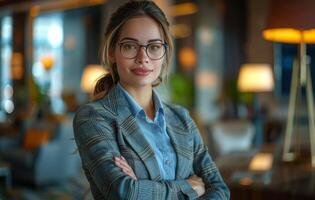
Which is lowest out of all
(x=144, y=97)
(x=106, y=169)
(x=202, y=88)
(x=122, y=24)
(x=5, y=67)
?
(x=202, y=88)

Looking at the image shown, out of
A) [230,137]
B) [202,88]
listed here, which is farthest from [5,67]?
[230,137]

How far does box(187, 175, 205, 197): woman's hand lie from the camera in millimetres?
1453

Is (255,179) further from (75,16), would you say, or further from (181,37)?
(75,16)

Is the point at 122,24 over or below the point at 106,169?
over

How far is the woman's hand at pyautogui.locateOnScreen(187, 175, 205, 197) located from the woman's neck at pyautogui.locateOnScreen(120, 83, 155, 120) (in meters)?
0.23

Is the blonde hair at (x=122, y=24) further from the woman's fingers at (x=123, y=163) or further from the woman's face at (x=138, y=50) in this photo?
the woman's fingers at (x=123, y=163)

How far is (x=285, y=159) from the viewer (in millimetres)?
3338

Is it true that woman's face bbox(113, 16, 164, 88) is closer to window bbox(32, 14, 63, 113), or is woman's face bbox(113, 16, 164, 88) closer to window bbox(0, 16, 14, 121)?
window bbox(0, 16, 14, 121)

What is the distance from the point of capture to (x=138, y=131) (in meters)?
1.41

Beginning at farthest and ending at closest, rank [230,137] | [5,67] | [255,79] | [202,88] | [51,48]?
[51,48]
[5,67]
[202,88]
[255,79]
[230,137]

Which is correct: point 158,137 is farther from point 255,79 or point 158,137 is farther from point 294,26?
point 255,79

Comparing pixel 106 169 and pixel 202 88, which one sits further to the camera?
pixel 202 88

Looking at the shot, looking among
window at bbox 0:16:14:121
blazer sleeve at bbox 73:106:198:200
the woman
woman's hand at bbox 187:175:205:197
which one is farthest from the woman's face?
window at bbox 0:16:14:121

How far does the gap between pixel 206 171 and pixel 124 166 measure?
329mm
